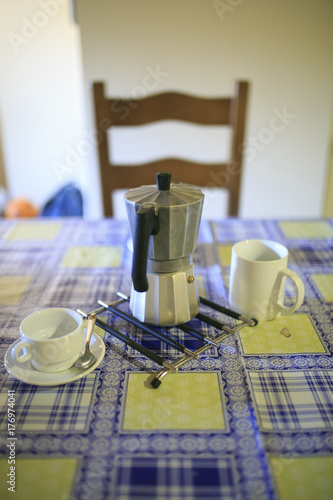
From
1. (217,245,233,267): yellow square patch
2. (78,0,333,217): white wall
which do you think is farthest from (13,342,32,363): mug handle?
(78,0,333,217): white wall

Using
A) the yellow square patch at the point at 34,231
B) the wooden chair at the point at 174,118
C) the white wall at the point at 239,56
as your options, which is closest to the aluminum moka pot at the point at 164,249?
the yellow square patch at the point at 34,231

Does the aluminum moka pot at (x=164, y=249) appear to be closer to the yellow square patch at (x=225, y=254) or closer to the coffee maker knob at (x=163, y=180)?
the coffee maker knob at (x=163, y=180)

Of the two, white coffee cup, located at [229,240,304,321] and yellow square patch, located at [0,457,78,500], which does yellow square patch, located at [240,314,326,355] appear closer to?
white coffee cup, located at [229,240,304,321]

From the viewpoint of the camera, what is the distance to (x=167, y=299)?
0.60m

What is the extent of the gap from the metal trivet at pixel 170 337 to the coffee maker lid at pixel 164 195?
0.18 metres

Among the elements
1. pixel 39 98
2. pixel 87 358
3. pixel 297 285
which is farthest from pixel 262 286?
pixel 39 98

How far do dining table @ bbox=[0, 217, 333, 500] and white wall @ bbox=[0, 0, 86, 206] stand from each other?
152 centimetres

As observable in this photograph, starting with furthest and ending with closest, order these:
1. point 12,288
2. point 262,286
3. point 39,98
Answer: point 39,98 → point 12,288 → point 262,286

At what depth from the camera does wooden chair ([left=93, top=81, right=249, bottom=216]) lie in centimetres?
106

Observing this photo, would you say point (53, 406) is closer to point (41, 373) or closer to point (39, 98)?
point (41, 373)

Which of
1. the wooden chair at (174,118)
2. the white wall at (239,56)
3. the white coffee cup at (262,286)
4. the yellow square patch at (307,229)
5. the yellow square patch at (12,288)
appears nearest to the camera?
the white coffee cup at (262,286)

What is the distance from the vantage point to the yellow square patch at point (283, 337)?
1.90 ft

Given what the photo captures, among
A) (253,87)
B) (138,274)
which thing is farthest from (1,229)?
(253,87)

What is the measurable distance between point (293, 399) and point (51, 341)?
0.29m
